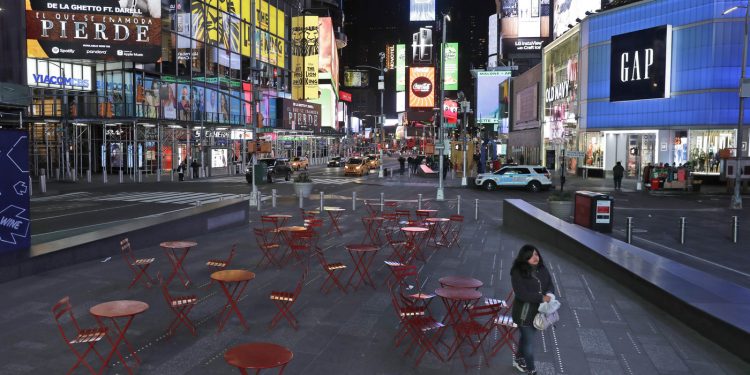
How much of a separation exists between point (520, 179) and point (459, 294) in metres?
29.2

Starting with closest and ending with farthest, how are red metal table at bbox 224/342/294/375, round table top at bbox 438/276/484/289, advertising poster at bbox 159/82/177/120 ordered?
1. red metal table at bbox 224/342/294/375
2. round table top at bbox 438/276/484/289
3. advertising poster at bbox 159/82/177/120


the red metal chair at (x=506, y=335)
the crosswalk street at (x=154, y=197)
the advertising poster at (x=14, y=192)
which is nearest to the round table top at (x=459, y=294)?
the red metal chair at (x=506, y=335)

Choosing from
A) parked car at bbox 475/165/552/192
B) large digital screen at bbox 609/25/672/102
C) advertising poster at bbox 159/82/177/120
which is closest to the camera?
parked car at bbox 475/165/552/192

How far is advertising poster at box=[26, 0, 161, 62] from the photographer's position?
3822 centimetres

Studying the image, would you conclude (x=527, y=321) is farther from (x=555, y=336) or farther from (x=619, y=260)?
(x=619, y=260)

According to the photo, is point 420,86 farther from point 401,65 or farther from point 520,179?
point 520,179

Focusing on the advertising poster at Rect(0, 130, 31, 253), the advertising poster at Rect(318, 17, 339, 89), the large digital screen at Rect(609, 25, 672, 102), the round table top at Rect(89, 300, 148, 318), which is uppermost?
the advertising poster at Rect(318, 17, 339, 89)

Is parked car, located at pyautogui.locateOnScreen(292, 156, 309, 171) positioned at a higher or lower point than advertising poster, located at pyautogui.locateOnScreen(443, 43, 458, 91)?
lower

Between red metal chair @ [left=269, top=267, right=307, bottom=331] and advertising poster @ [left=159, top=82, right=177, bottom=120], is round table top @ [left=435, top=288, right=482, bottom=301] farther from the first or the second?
advertising poster @ [left=159, top=82, right=177, bottom=120]

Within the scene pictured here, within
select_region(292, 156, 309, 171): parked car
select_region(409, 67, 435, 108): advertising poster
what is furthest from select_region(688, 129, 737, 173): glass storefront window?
select_region(409, 67, 435, 108): advertising poster

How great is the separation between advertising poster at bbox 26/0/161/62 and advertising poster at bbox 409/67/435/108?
72.3m

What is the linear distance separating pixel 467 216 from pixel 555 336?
1424 centimetres

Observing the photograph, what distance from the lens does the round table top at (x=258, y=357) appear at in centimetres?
517

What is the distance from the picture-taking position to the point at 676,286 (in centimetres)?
936
